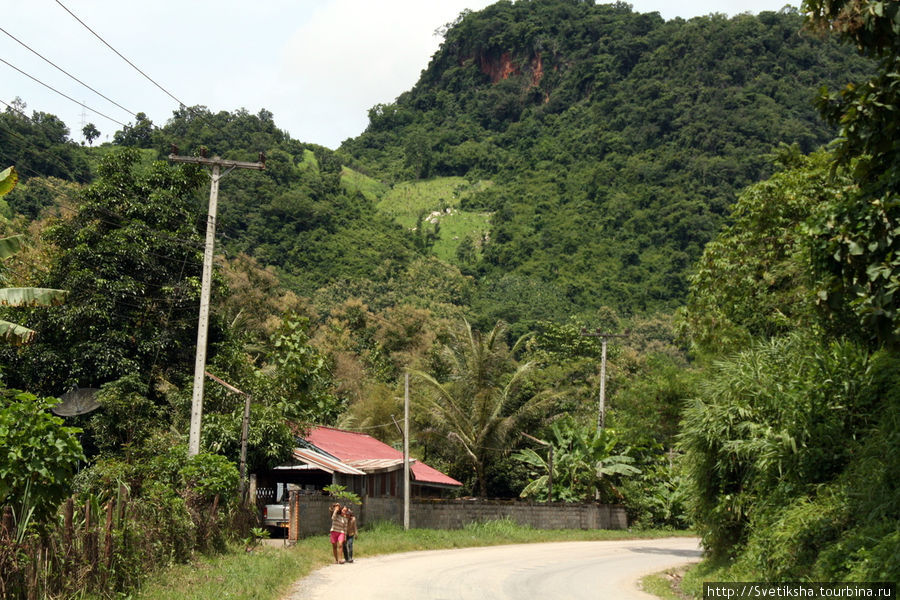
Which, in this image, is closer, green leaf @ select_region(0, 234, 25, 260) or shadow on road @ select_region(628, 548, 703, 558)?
green leaf @ select_region(0, 234, 25, 260)

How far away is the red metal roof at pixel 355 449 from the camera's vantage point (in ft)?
104

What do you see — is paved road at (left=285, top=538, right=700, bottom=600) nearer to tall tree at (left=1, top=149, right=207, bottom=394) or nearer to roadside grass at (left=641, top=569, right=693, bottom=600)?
roadside grass at (left=641, top=569, right=693, bottom=600)

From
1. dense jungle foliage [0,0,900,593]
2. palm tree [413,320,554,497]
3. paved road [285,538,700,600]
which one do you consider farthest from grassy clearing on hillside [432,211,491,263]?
paved road [285,538,700,600]

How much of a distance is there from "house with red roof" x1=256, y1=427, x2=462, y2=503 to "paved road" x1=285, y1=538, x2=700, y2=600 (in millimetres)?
4504

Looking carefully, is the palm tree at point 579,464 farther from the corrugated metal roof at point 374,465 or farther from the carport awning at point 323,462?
the carport awning at point 323,462

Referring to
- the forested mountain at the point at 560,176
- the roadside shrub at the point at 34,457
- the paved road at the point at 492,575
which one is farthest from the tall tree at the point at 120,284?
the forested mountain at the point at 560,176

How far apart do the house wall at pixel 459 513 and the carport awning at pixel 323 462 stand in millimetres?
1165

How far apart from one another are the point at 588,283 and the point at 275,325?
7371cm

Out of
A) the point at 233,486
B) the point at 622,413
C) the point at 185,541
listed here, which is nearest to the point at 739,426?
the point at 185,541

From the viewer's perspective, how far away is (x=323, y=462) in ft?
90.8

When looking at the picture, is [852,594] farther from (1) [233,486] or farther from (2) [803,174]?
(2) [803,174]

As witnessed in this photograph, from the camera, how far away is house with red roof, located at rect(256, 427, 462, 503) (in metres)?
28.1

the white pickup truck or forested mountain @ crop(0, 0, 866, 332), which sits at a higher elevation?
forested mountain @ crop(0, 0, 866, 332)

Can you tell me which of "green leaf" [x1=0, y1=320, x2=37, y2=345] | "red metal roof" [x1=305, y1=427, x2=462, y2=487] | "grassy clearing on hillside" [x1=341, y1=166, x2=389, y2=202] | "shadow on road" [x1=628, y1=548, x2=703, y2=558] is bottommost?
"shadow on road" [x1=628, y1=548, x2=703, y2=558]
